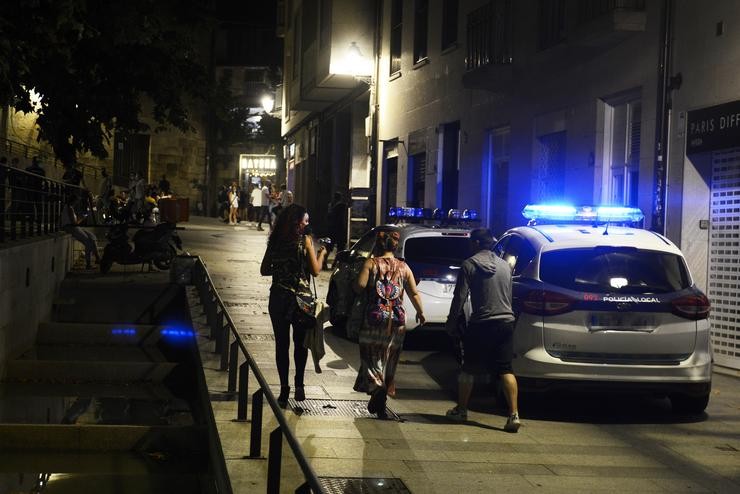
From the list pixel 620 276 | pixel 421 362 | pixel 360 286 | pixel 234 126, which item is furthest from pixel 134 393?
pixel 234 126

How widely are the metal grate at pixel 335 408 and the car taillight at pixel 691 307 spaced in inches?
101

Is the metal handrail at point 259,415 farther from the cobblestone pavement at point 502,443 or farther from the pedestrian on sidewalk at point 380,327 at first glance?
the pedestrian on sidewalk at point 380,327

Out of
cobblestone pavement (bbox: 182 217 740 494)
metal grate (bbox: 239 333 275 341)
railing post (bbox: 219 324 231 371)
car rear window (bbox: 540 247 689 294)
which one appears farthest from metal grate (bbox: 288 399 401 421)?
metal grate (bbox: 239 333 275 341)

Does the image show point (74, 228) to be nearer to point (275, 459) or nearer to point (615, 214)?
point (615, 214)

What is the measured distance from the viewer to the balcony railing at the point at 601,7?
13969 mm

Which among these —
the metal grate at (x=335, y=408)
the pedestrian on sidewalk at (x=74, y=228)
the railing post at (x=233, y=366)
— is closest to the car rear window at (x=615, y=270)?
the metal grate at (x=335, y=408)

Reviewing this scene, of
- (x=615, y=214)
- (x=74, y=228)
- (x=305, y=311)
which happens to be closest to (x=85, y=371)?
(x=74, y=228)

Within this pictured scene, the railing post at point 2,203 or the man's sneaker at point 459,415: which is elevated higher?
the railing post at point 2,203

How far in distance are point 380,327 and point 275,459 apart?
3.77 meters

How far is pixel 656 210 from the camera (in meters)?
13.7

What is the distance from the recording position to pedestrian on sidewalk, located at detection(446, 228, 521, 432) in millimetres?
8789

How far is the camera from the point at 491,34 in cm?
1912

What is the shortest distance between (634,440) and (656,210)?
5.58 metres

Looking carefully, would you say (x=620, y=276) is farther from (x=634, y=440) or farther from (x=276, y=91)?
(x=276, y=91)
